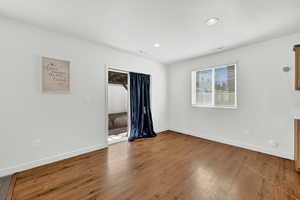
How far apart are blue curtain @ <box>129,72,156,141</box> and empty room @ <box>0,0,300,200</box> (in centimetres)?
5

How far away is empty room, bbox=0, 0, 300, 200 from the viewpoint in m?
1.78

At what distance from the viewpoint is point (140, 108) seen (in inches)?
156

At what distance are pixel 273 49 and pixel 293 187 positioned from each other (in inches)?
98.3

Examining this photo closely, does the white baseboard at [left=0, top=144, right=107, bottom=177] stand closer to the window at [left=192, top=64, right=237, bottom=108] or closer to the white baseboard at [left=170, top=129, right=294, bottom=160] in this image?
the white baseboard at [left=170, top=129, right=294, bottom=160]

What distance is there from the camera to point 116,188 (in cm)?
175

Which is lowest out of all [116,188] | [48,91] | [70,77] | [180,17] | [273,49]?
[116,188]

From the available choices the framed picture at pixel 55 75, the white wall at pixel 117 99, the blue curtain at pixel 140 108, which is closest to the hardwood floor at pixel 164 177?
the blue curtain at pixel 140 108

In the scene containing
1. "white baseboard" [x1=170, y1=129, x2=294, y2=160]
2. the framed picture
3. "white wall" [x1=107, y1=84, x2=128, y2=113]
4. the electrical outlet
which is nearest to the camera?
the framed picture

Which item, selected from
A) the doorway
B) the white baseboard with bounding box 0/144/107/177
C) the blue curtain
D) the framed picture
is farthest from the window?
the framed picture

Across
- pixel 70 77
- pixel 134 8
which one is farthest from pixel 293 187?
pixel 70 77

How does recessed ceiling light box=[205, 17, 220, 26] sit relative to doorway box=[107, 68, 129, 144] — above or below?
above

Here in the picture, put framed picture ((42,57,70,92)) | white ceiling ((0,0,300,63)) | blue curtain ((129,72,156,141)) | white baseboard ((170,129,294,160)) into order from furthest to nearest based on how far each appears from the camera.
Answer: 1. blue curtain ((129,72,156,141))
2. white baseboard ((170,129,294,160))
3. framed picture ((42,57,70,92))
4. white ceiling ((0,0,300,63))

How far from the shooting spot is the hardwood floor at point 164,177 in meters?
1.63

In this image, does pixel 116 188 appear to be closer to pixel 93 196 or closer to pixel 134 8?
pixel 93 196
